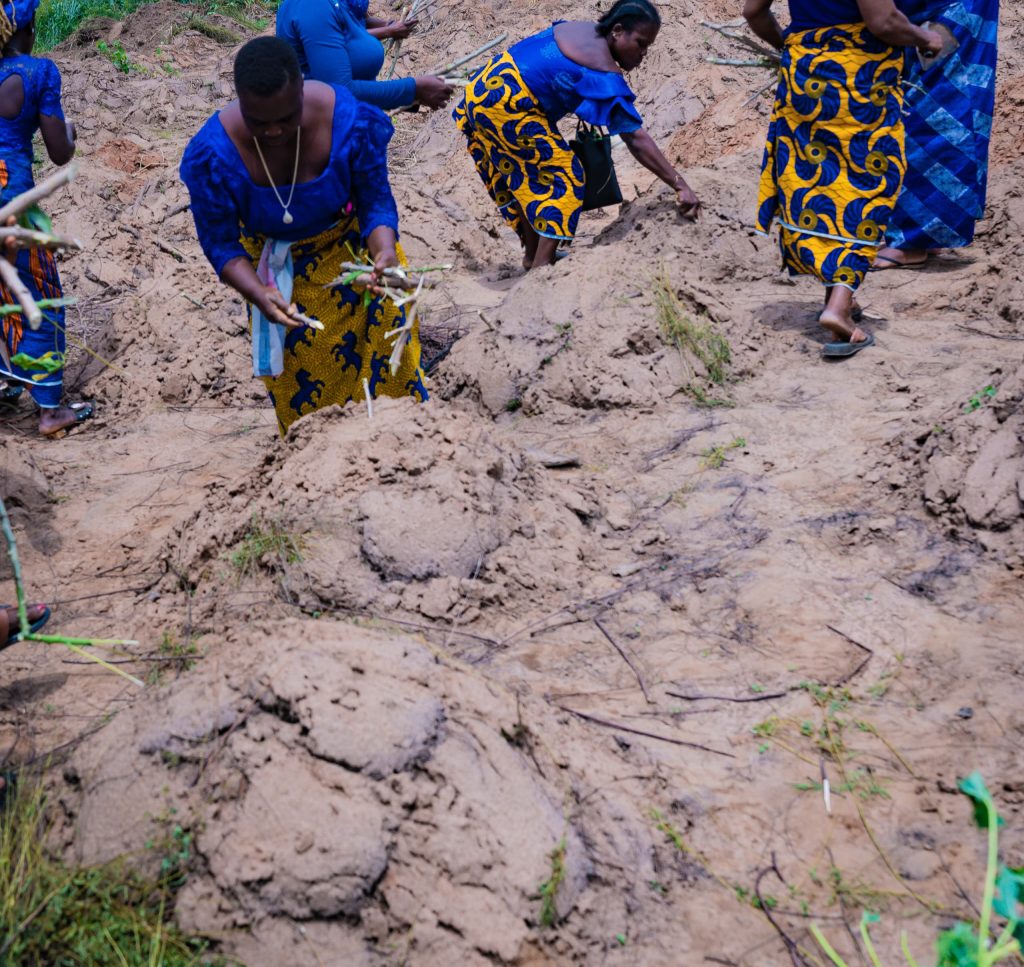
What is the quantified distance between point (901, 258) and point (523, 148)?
6.73ft

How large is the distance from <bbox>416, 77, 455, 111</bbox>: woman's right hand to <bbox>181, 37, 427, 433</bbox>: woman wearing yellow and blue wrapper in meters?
1.18

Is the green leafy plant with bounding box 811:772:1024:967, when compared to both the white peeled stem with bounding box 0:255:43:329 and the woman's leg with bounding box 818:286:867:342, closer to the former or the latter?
the white peeled stem with bounding box 0:255:43:329

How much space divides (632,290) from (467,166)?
14.9ft

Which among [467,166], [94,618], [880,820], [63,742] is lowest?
[467,166]

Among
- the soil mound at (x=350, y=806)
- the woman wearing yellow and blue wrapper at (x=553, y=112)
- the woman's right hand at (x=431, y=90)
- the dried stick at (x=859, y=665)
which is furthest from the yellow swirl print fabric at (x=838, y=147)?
the soil mound at (x=350, y=806)

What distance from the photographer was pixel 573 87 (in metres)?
5.34

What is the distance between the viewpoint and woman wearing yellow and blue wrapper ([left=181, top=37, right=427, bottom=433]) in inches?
126

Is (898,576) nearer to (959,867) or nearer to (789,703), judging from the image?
(789,703)

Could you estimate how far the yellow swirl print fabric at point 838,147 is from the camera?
4.15m

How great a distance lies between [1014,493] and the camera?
3020 mm

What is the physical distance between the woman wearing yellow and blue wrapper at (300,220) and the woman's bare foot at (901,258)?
2.79m

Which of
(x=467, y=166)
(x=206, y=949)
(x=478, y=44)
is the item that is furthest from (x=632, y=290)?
(x=478, y=44)

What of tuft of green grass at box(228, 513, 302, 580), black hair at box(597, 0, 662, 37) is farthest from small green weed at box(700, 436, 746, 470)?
black hair at box(597, 0, 662, 37)

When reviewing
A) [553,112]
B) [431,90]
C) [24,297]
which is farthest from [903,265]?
[24,297]
